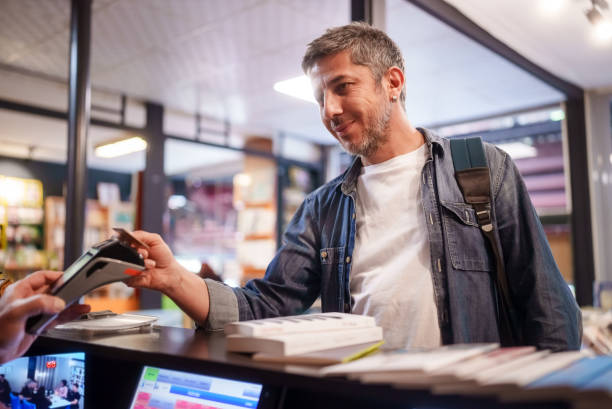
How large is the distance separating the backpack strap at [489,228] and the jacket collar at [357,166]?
0.39 feet

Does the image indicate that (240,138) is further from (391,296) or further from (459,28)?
(391,296)

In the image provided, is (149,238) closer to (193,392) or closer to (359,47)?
(193,392)

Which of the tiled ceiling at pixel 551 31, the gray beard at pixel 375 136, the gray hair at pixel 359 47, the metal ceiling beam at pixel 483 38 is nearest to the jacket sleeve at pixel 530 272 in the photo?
the gray beard at pixel 375 136

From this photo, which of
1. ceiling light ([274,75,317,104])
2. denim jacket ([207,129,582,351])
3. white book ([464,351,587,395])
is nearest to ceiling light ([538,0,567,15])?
ceiling light ([274,75,317,104])

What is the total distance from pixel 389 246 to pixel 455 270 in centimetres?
20

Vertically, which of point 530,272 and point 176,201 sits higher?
point 176,201

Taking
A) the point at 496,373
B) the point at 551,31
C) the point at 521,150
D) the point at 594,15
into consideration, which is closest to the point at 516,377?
the point at 496,373

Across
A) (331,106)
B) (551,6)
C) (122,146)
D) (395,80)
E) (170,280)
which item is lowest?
(170,280)

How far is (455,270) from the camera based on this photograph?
1.26 metres

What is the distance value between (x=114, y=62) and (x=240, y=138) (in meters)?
3.22

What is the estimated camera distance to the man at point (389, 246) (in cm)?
119

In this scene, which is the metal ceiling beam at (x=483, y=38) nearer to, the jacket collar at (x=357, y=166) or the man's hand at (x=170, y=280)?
the jacket collar at (x=357, y=166)

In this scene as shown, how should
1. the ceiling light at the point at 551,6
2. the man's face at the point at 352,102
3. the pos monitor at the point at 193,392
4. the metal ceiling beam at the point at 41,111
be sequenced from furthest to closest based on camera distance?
the metal ceiling beam at the point at 41,111 < the ceiling light at the point at 551,6 < the man's face at the point at 352,102 < the pos monitor at the point at 193,392

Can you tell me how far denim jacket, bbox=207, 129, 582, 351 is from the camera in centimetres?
118
